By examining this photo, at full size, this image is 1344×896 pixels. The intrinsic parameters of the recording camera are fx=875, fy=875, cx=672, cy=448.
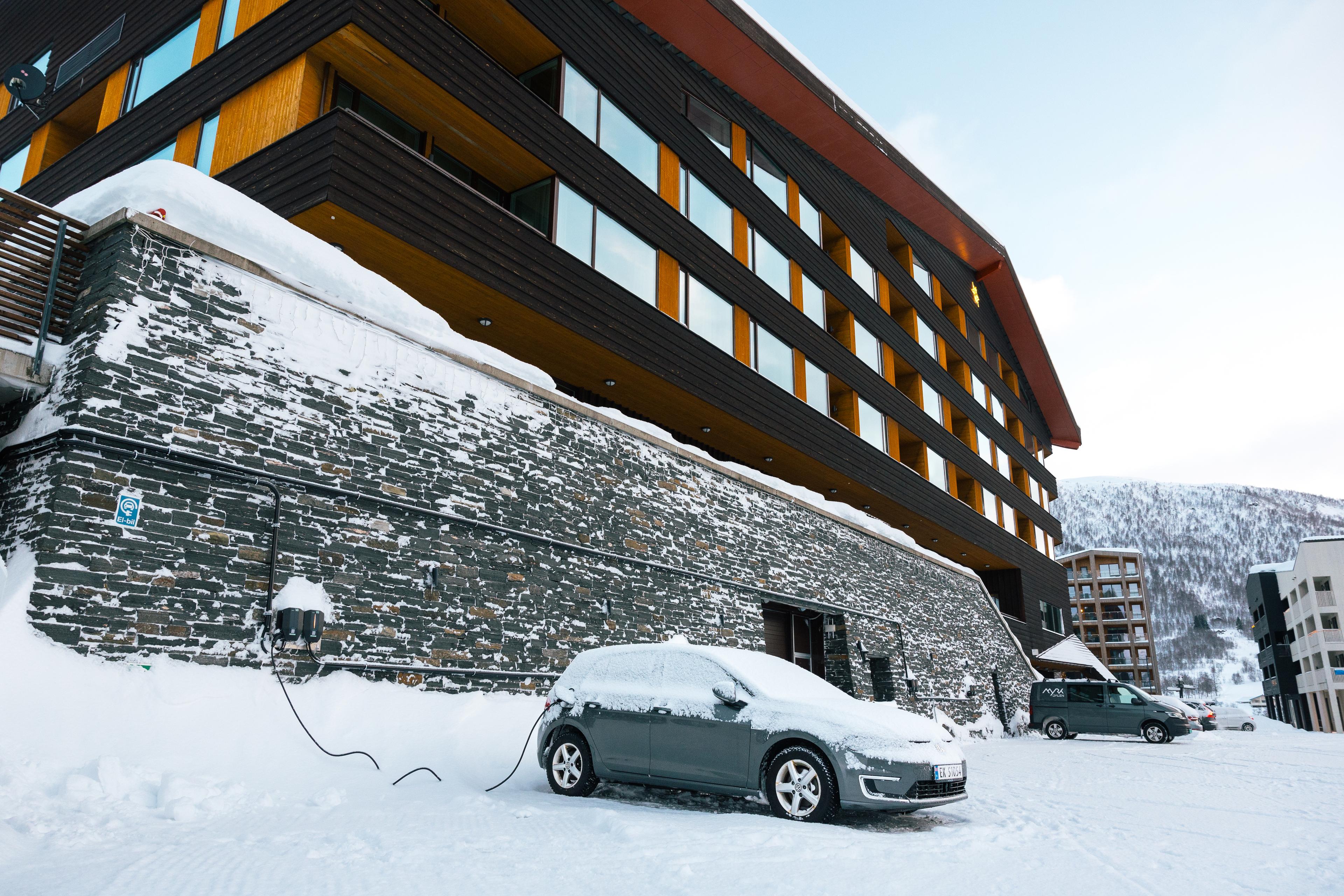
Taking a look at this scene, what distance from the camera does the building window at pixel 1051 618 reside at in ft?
132

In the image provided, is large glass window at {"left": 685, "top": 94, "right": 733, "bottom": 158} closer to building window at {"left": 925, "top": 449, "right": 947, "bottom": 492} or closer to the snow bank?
the snow bank

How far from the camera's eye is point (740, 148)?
23031 millimetres

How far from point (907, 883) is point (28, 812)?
5.57m

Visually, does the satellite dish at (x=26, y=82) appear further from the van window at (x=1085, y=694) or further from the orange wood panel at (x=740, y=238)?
the van window at (x=1085, y=694)

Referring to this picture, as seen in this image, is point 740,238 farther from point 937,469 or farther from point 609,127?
point 937,469

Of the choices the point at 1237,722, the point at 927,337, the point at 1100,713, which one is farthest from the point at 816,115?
the point at 1237,722

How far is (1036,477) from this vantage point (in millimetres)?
44125

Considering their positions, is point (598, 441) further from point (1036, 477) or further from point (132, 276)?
point (1036, 477)

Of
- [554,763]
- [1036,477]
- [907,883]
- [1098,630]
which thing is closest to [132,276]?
[554,763]

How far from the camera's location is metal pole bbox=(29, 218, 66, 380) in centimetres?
831

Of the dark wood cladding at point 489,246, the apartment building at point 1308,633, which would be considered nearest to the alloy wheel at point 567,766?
the dark wood cladding at point 489,246

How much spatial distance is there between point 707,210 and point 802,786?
52.3ft

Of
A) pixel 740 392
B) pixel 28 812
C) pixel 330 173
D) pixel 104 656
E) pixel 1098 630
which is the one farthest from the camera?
pixel 1098 630

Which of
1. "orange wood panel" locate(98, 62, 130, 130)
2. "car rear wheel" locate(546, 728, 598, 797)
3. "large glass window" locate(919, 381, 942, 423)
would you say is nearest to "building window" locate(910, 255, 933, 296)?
"large glass window" locate(919, 381, 942, 423)
